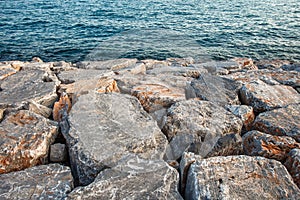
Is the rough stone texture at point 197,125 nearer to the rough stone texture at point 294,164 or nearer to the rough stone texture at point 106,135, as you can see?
the rough stone texture at point 106,135

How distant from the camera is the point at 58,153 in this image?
8.13 feet

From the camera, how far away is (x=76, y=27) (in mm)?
12211

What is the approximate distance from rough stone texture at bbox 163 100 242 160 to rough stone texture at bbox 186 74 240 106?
33 cm

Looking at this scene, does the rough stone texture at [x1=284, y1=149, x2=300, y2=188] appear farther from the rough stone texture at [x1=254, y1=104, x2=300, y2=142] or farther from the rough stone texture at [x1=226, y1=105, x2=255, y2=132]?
the rough stone texture at [x1=226, y1=105, x2=255, y2=132]

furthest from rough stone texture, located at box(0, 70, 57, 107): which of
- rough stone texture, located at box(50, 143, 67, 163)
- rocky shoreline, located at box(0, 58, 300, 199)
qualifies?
rough stone texture, located at box(50, 143, 67, 163)

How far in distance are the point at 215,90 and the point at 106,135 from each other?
1.87 m

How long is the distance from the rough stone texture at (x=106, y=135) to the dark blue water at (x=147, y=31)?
3.95m

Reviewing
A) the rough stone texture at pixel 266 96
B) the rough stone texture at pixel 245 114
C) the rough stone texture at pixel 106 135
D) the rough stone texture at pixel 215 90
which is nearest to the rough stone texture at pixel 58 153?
the rough stone texture at pixel 106 135

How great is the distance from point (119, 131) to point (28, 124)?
102 cm

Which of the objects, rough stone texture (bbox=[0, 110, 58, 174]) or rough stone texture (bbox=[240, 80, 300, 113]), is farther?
rough stone texture (bbox=[240, 80, 300, 113])

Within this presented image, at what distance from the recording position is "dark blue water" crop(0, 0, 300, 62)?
8875mm

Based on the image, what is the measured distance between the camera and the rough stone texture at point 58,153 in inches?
96.9

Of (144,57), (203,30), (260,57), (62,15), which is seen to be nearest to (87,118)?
(144,57)

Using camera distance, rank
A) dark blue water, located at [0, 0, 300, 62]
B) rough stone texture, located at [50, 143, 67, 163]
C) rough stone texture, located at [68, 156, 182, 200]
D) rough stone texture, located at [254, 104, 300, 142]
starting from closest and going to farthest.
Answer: rough stone texture, located at [68, 156, 182, 200], rough stone texture, located at [50, 143, 67, 163], rough stone texture, located at [254, 104, 300, 142], dark blue water, located at [0, 0, 300, 62]
